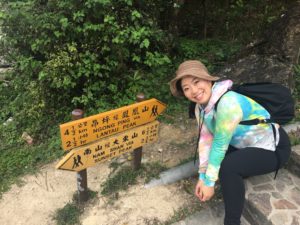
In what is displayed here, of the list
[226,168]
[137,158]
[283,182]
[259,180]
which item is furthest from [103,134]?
[283,182]

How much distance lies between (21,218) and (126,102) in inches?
86.2

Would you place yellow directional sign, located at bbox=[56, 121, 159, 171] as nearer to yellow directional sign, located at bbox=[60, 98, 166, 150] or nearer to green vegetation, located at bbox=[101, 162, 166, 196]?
yellow directional sign, located at bbox=[60, 98, 166, 150]

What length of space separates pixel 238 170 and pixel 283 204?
2.62 feet

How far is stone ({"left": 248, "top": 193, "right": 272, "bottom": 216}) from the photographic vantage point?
3092mm

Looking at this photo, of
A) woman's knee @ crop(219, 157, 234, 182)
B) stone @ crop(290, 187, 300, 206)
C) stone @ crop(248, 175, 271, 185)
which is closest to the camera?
woman's knee @ crop(219, 157, 234, 182)

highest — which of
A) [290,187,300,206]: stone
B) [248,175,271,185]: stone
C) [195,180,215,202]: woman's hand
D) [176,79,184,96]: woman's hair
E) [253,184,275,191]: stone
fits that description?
[176,79,184,96]: woman's hair

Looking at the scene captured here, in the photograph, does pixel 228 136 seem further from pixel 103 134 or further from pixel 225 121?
pixel 103 134

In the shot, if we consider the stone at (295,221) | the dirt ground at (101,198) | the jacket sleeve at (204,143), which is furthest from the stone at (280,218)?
the dirt ground at (101,198)

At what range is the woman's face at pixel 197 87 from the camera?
2.61 m

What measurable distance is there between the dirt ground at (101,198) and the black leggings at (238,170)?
2.83ft

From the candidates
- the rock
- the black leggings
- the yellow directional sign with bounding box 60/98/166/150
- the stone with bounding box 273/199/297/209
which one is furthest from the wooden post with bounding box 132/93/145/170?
the rock

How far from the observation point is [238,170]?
2.74m

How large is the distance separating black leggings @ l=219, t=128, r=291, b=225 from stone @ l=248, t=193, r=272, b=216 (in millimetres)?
384

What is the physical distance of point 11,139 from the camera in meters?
5.06
